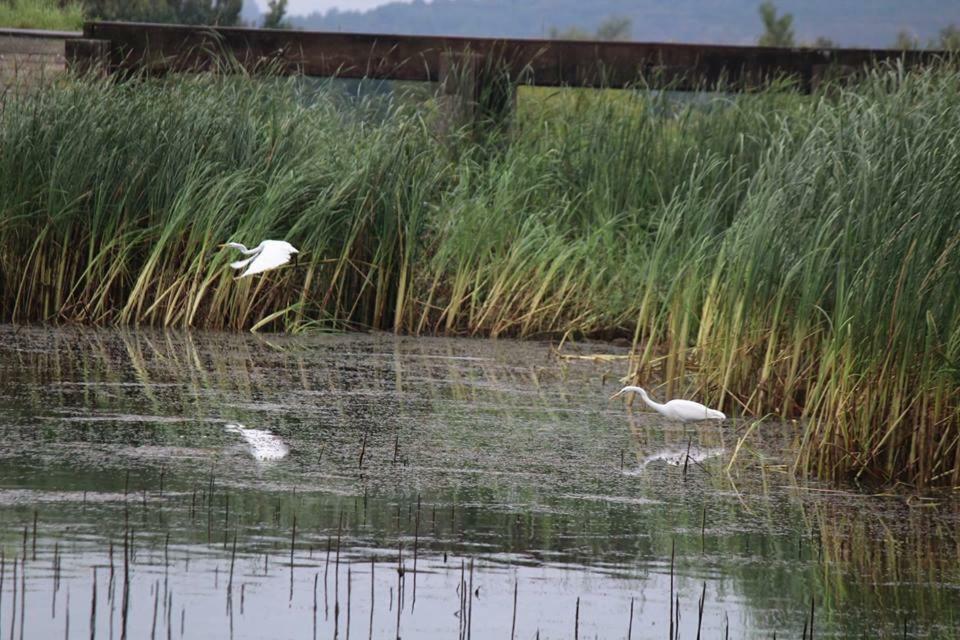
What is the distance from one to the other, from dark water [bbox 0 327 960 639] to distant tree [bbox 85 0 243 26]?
16460mm

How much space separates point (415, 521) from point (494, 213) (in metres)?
5.01

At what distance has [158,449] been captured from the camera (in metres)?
5.43

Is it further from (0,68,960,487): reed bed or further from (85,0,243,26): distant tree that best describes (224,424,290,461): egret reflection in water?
(85,0,243,26): distant tree

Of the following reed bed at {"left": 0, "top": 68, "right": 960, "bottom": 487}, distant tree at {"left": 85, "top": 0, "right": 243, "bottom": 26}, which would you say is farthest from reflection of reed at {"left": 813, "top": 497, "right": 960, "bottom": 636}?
distant tree at {"left": 85, "top": 0, "right": 243, "bottom": 26}

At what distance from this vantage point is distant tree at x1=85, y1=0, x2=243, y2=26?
2488 centimetres

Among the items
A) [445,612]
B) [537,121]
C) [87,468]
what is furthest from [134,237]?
[445,612]

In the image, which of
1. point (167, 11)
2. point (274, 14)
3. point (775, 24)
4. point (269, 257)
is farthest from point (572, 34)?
point (269, 257)

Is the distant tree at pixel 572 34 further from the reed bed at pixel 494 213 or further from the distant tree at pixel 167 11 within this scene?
the reed bed at pixel 494 213

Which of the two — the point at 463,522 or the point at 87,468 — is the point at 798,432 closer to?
the point at 463,522

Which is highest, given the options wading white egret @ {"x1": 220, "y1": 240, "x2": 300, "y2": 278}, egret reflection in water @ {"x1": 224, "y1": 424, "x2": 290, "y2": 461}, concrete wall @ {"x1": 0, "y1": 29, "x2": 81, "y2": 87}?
concrete wall @ {"x1": 0, "y1": 29, "x2": 81, "y2": 87}

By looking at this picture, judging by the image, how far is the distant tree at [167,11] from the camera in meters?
24.9

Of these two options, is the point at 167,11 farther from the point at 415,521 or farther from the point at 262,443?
the point at 415,521

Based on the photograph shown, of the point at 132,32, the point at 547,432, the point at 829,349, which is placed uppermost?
the point at 132,32

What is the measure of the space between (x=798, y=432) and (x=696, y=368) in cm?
123
